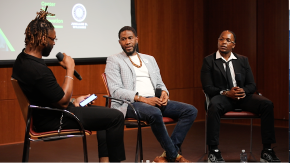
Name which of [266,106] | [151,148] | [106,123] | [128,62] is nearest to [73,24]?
[128,62]

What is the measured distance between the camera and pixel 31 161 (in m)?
3.86

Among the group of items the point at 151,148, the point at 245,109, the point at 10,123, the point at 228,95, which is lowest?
the point at 151,148

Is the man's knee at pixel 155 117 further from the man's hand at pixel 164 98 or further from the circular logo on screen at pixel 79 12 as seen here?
the circular logo on screen at pixel 79 12

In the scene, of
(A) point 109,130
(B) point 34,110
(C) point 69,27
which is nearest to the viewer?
(B) point 34,110

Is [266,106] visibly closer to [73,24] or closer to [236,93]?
[236,93]

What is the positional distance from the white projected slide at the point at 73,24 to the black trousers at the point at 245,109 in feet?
7.04

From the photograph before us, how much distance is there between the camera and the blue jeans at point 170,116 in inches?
131

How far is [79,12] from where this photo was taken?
516cm

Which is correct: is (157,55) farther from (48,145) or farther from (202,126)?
(48,145)

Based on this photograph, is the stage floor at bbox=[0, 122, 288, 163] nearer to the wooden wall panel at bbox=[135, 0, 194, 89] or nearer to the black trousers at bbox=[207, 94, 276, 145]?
the black trousers at bbox=[207, 94, 276, 145]

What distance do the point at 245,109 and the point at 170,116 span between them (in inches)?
34.1

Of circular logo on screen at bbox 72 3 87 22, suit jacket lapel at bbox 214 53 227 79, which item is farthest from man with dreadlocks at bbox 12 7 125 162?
circular logo on screen at bbox 72 3 87 22

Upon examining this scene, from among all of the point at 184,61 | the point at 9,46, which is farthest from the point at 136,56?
the point at 184,61

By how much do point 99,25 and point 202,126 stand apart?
2.30 metres
